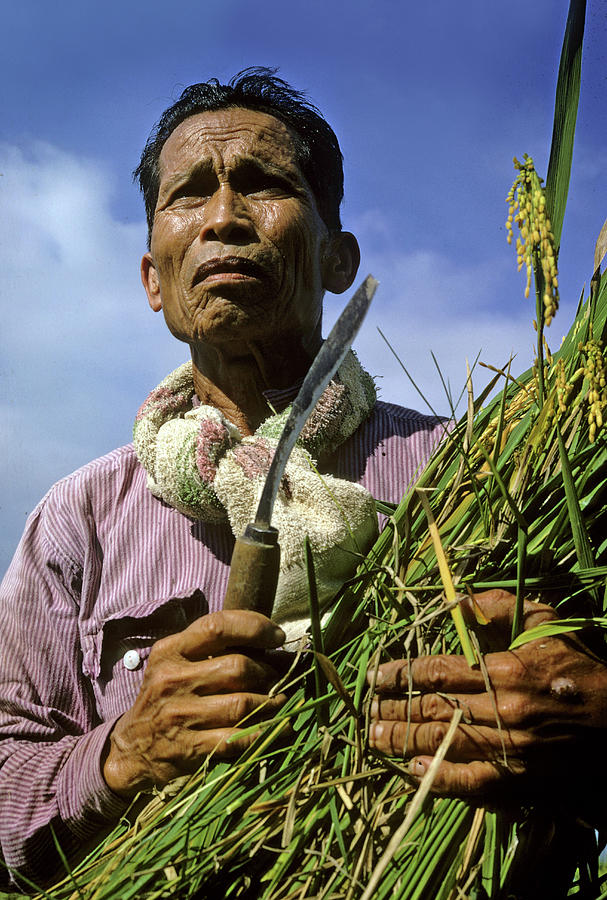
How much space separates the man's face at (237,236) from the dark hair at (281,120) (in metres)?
0.04

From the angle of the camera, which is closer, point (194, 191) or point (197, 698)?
point (197, 698)

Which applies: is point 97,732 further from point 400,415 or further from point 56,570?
Answer: point 400,415

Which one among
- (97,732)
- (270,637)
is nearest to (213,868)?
(270,637)

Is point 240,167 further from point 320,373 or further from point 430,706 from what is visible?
point 430,706

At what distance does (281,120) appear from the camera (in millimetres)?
2119

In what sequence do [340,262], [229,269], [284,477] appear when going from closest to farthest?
[284,477] < [229,269] < [340,262]

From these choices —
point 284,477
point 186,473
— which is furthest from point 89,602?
point 284,477

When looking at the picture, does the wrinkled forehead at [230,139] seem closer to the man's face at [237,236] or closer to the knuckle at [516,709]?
the man's face at [237,236]

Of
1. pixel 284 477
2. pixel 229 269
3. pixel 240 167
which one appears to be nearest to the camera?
pixel 284 477

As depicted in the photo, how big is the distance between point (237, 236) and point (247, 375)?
0.34m

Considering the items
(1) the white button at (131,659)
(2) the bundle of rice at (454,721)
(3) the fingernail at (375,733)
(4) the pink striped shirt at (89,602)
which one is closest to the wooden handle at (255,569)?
(2) the bundle of rice at (454,721)

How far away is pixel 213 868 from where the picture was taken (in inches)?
39.9

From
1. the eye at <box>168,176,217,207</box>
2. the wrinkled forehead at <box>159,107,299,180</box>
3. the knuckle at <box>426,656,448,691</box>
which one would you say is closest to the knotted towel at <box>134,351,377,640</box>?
the knuckle at <box>426,656,448,691</box>

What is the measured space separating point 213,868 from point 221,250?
1334 millimetres
